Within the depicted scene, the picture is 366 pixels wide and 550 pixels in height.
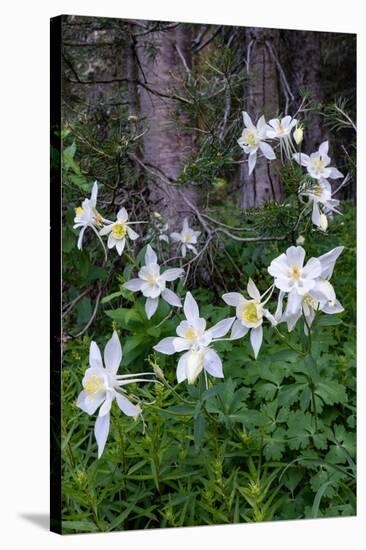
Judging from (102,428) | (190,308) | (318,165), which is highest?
(318,165)

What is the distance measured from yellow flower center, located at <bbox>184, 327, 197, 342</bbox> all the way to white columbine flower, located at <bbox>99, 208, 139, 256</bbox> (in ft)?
1.12

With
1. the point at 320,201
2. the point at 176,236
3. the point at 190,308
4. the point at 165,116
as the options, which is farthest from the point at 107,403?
the point at 320,201

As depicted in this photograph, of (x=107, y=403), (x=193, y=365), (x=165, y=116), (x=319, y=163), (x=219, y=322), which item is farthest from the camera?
(x=319, y=163)

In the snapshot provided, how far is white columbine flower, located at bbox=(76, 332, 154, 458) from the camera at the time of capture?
3.90 meters

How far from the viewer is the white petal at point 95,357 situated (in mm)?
3910

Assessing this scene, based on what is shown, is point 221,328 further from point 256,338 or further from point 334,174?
point 334,174

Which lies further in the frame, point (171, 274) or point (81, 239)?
point (171, 274)

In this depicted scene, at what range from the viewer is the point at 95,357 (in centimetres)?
391

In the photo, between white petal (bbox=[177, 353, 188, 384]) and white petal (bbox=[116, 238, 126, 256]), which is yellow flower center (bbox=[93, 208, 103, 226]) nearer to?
white petal (bbox=[116, 238, 126, 256])

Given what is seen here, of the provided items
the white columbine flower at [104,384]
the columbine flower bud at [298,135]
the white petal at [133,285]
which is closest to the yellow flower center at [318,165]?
the columbine flower bud at [298,135]

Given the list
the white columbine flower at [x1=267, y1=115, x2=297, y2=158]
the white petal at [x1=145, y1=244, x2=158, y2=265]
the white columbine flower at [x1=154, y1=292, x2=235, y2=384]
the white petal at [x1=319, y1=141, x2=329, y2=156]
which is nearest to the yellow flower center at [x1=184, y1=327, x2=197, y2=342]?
the white columbine flower at [x1=154, y1=292, x2=235, y2=384]

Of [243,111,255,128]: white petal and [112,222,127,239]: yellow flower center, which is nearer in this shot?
[112,222,127,239]: yellow flower center

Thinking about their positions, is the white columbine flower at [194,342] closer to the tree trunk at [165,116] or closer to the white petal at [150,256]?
the white petal at [150,256]

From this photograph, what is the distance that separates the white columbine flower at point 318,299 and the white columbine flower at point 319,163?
0.44 meters
